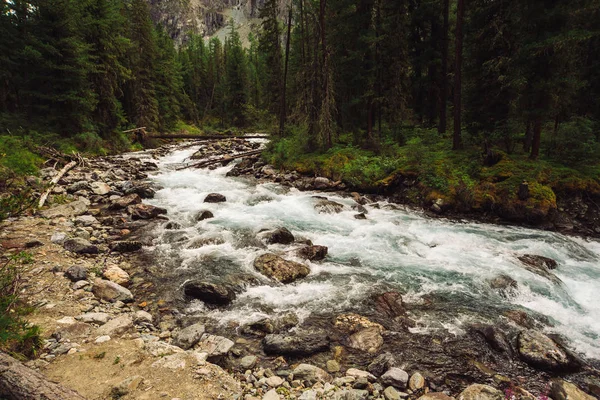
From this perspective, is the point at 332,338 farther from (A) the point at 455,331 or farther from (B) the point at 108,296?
(B) the point at 108,296

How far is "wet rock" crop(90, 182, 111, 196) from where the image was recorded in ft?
41.3

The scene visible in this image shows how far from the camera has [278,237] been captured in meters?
8.89

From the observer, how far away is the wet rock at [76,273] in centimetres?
588

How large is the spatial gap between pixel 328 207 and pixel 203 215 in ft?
16.1

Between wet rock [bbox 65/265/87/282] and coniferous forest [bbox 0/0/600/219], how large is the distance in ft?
38.7

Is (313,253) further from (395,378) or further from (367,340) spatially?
(395,378)

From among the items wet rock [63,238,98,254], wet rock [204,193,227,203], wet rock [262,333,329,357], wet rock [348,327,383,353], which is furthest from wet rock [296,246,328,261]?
wet rock [204,193,227,203]

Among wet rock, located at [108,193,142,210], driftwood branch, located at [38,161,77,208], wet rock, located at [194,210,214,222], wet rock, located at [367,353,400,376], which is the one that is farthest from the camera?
wet rock, located at [108,193,142,210]

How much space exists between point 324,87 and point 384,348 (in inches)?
627

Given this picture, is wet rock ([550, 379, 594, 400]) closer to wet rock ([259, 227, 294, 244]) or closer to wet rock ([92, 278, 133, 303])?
wet rock ([259, 227, 294, 244])

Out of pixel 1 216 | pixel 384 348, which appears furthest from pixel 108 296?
pixel 384 348

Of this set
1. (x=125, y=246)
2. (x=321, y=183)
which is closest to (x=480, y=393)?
(x=125, y=246)

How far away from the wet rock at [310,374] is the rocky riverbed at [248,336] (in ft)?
0.05

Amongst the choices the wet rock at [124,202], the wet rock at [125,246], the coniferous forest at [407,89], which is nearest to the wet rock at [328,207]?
the coniferous forest at [407,89]
